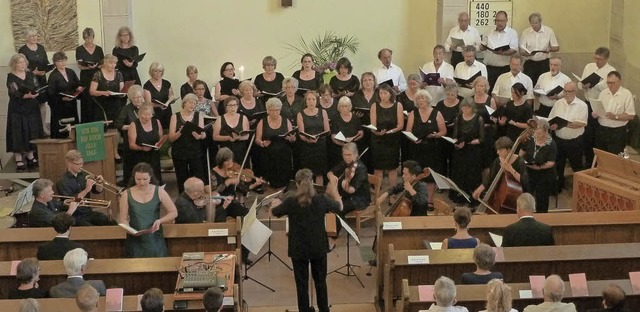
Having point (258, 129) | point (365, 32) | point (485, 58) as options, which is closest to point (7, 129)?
point (258, 129)

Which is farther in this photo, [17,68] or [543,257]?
[17,68]

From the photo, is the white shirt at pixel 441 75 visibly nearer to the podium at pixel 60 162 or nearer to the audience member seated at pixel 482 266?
the podium at pixel 60 162

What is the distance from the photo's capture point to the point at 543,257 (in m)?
8.28

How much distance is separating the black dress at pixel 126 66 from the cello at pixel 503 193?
539 cm

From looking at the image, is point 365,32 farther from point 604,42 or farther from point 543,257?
point 543,257

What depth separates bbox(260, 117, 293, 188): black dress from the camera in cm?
1184

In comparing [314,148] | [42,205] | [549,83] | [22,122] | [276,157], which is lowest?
[42,205]

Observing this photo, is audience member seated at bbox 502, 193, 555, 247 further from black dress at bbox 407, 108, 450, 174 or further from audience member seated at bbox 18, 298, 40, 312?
audience member seated at bbox 18, 298, 40, 312

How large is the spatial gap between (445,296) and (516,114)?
5.75m

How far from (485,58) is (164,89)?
15.2 ft

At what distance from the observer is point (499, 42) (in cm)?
1398

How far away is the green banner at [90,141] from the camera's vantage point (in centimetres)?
1154

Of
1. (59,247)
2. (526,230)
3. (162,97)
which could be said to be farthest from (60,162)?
(526,230)

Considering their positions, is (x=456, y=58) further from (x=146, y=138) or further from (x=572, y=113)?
(x=146, y=138)
